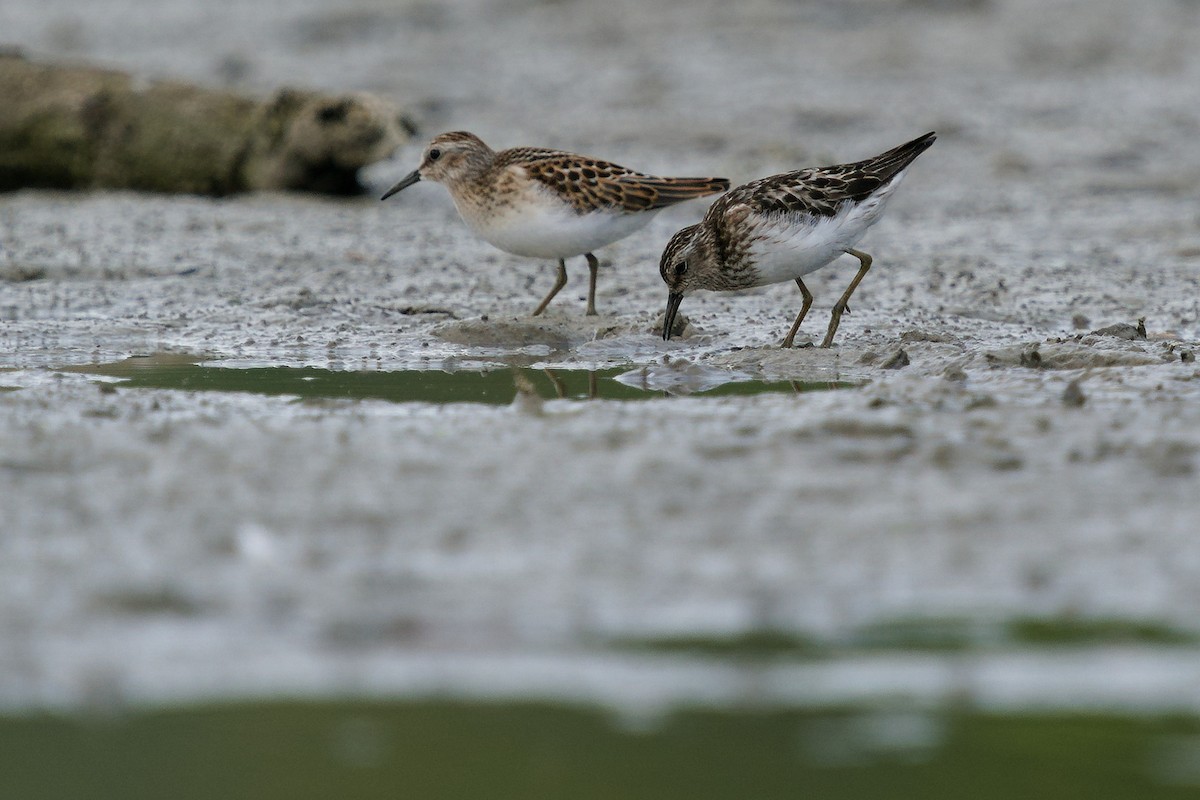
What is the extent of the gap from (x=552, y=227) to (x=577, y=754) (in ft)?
18.1

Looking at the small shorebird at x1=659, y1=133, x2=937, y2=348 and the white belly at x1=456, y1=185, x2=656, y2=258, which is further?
the white belly at x1=456, y1=185, x2=656, y2=258

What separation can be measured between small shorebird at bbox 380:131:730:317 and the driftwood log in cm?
410

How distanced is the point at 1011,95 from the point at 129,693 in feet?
53.3

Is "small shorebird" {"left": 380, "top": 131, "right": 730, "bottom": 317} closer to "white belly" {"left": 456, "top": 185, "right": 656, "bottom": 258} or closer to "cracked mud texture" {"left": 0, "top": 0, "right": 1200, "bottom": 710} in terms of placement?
"white belly" {"left": 456, "top": 185, "right": 656, "bottom": 258}

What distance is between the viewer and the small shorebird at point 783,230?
304 inches

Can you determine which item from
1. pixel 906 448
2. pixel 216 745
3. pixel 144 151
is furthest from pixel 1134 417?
pixel 144 151

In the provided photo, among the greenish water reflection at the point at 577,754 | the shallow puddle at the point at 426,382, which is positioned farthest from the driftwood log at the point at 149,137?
the greenish water reflection at the point at 577,754

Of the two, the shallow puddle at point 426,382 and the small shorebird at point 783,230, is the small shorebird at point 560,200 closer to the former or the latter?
the small shorebird at point 783,230

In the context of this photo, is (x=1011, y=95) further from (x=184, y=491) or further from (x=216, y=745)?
(x=216, y=745)

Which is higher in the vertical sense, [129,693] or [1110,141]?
[1110,141]

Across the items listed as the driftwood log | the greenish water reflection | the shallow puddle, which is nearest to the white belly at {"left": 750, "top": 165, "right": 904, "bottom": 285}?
the shallow puddle

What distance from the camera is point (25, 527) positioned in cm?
449

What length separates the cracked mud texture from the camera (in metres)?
3.79

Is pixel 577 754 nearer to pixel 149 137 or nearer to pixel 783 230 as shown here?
pixel 783 230
